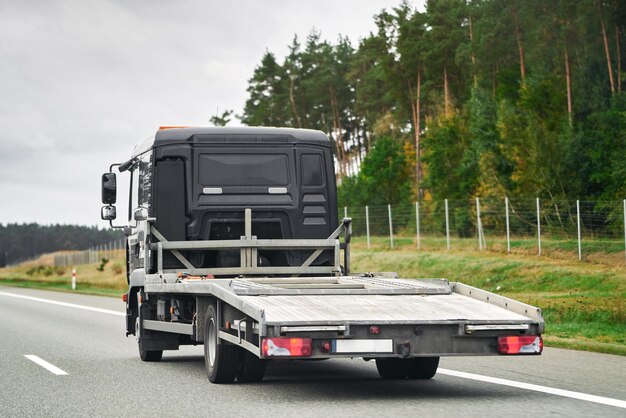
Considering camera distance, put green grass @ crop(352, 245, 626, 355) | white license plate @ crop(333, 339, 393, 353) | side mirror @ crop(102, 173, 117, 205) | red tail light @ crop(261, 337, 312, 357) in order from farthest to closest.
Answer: green grass @ crop(352, 245, 626, 355) < side mirror @ crop(102, 173, 117, 205) < white license plate @ crop(333, 339, 393, 353) < red tail light @ crop(261, 337, 312, 357)

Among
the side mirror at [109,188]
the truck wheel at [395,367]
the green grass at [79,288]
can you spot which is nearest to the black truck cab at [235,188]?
the side mirror at [109,188]

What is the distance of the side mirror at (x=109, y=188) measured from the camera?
1408cm

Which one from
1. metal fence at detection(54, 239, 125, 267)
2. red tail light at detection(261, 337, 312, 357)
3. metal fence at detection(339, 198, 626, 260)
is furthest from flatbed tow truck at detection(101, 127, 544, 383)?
metal fence at detection(54, 239, 125, 267)

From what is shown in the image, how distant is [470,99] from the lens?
62281 mm

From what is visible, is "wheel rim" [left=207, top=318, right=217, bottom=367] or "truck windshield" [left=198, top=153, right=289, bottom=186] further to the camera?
"truck windshield" [left=198, top=153, right=289, bottom=186]

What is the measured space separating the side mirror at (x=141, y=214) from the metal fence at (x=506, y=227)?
18.9 m

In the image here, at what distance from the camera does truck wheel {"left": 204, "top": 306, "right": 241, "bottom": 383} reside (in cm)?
1034

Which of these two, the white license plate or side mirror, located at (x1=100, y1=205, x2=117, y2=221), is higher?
side mirror, located at (x1=100, y1=205, x2=117, y2=221)

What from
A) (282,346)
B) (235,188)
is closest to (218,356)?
(282,346)

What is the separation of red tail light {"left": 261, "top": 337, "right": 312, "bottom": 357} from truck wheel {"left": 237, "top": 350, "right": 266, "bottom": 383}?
6.12ft

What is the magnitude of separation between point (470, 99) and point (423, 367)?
52.6m

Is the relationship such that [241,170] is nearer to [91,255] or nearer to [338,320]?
[338,320]

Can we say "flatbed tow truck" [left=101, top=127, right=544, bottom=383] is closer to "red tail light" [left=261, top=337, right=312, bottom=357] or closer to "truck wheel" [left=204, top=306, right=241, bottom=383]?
"truck wheel" [left=204, top=306, right=241, bottom=383]

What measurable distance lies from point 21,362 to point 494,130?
141 ft
